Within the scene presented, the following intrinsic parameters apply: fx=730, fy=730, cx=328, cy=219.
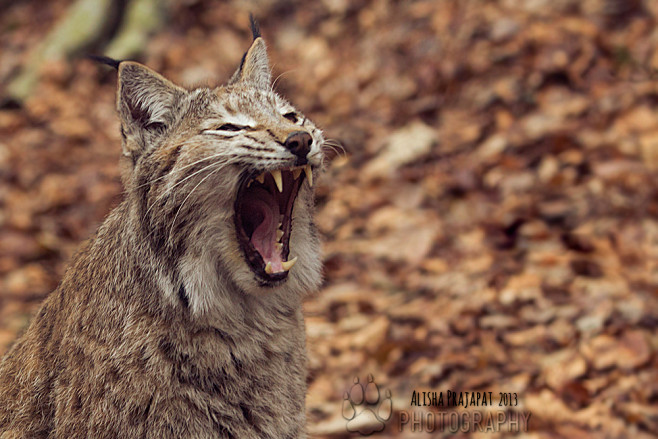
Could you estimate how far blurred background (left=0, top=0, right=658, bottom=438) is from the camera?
5395mm

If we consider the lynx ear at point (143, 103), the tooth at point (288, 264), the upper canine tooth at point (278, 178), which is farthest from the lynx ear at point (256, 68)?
the tooth at point (288, 264)

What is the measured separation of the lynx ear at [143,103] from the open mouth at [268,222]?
1.91ft

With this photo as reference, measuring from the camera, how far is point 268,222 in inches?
131

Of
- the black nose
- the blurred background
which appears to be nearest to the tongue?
the black nose

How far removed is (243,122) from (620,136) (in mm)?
5018

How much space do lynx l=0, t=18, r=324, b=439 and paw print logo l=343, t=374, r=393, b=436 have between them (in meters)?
1.54

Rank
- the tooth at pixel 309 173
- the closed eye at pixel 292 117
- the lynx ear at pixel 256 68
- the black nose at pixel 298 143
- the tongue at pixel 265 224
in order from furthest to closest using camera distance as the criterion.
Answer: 1. the lynx ear at pixel 256 68
2. the closed eye at pixel 292 117
3. the tongue at pixel 265 224
4. the tooth at pixel 309 173
5. the black nose at pixel 298 143

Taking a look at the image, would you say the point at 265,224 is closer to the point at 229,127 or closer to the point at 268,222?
the point at 268,222

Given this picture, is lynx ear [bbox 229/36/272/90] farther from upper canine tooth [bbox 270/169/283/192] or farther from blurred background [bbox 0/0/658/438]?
upper canine tooth [bbox 270/169/283/192]

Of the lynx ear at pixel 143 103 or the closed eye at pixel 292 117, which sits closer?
the lynx ear at pixel 143 103

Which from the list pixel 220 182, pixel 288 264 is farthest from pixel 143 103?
pixel 288 264

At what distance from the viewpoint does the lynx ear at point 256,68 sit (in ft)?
12.5

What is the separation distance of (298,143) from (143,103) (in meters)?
0.90

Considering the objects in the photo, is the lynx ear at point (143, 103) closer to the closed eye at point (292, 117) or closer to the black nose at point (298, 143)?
the closed eye at point (292, 117)
